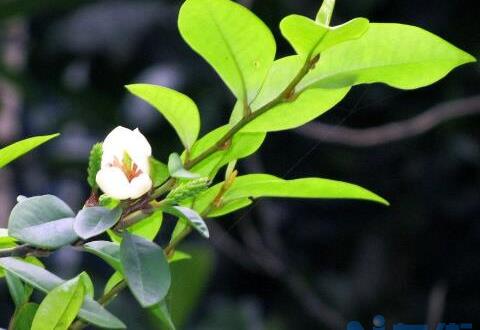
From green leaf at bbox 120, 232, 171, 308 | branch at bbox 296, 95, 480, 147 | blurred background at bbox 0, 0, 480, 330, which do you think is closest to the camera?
green leaf at bbox 120, 232, 171, 308

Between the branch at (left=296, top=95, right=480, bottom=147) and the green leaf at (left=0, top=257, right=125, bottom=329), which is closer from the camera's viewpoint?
the green leaf at (left=0, top=257, right=125, bottom=329)

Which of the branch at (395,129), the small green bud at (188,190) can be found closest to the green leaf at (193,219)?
the small green bud at (188,190)

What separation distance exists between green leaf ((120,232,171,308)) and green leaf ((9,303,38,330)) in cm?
9

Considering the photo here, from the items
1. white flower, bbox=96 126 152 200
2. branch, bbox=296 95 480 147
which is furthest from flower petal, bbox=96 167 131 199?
branch, bbox=296 95 480 147

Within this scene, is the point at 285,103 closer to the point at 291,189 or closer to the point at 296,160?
the point at 291,189

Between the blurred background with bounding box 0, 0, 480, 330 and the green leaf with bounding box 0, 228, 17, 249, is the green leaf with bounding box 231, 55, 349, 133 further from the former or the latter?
the blurred background with bounding box 0, 0, 480, 330

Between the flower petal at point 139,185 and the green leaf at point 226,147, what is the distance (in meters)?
0.05

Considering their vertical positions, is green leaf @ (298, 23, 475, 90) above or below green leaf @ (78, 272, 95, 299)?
above

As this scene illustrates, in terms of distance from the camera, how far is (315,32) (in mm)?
482

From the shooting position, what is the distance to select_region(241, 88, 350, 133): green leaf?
520 mm

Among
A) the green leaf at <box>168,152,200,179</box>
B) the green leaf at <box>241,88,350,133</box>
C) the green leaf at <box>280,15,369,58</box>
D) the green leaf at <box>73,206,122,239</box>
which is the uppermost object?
the green leaf at <box>280,15,369,58</box>

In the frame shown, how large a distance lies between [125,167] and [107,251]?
4cm

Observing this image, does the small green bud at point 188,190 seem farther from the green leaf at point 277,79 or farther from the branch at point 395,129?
the branch at point 395,129

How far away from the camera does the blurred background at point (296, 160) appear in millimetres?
1951
